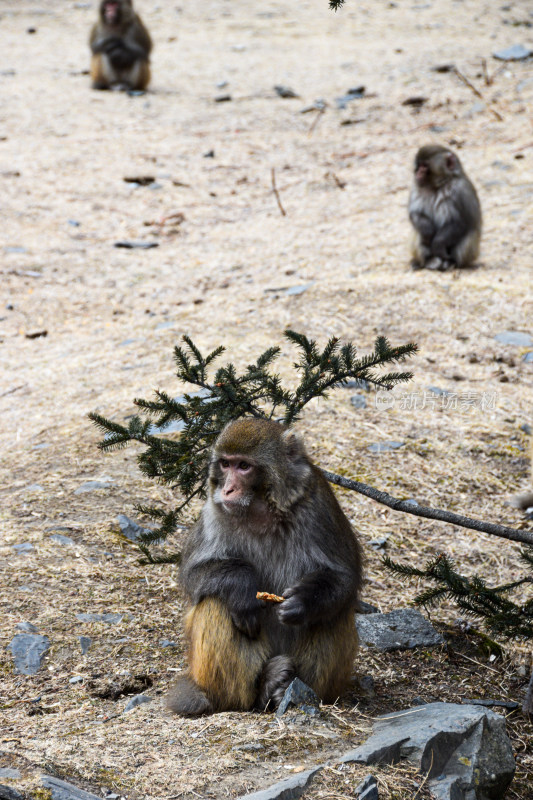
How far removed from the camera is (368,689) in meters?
3.87

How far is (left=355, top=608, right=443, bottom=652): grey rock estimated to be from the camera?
168 inches

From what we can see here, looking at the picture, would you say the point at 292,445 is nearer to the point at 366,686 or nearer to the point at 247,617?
the point at 247,617

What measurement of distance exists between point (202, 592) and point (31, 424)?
3.45 m

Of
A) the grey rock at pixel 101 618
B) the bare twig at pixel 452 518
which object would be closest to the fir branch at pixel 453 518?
the bare twig at pixel 452 518

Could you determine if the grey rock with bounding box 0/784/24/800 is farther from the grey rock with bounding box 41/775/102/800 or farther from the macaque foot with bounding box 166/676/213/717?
the macaque foot with bounding box 166/676/213/717

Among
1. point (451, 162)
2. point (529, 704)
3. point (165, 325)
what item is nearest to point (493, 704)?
point (529, 704)

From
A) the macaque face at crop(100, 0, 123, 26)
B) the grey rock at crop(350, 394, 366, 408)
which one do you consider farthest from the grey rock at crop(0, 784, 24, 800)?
the macaque face at crop(100, 0, 123, 26)

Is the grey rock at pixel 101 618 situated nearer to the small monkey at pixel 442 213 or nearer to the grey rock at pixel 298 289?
the grey rock at pixel 298 289

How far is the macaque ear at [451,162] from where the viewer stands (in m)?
9.81

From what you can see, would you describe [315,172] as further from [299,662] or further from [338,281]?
[299,662]

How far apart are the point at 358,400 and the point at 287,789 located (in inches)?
162

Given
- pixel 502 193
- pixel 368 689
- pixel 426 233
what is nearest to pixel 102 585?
pixel 368 689

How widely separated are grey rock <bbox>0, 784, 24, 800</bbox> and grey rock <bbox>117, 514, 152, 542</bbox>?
2402mm

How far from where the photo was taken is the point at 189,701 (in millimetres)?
3527
